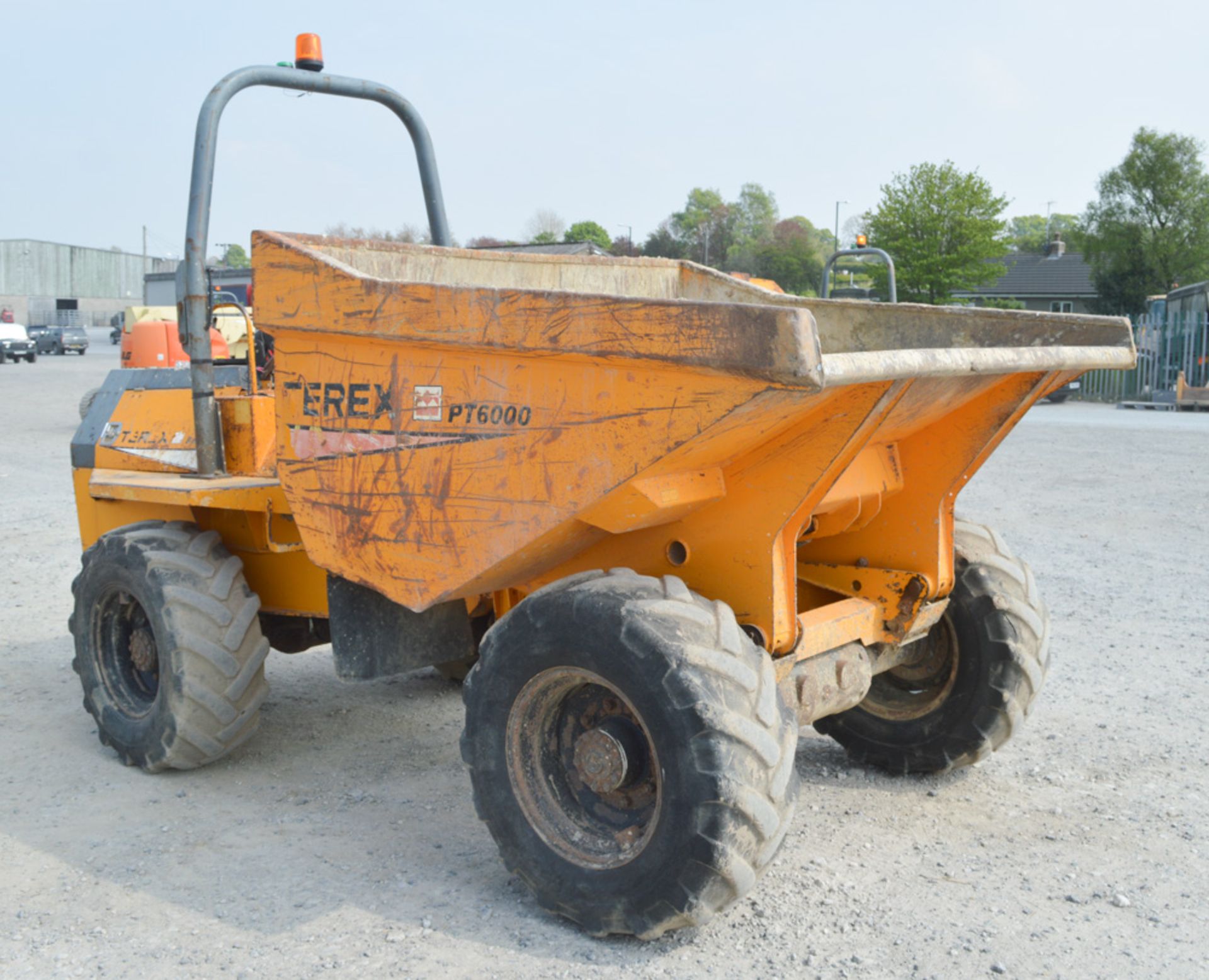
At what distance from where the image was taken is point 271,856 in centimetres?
384

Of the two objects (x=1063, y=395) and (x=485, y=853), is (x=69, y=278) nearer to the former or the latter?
(x=1063, y=395)

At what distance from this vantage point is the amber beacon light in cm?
462

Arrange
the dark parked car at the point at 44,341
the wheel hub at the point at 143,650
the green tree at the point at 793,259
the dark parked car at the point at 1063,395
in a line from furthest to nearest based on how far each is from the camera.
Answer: the dark parked car at the point at 44,341 < the green tree at the point at 793,259 < the dark parked car at the point at 1063,395 < the wheel hub at the point at 143,650

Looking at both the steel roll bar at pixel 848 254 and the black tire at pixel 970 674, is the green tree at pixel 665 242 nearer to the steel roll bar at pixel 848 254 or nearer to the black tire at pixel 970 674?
the steel roll bar at pixel 848 254

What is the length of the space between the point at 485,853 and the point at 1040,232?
406 feet

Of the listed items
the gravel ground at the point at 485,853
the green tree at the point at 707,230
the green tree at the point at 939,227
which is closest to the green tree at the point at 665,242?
the green tree at the point at 707,230

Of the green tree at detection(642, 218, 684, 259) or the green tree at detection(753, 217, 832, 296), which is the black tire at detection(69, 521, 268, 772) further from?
the green tree at detection(642, 218, 684, 259)

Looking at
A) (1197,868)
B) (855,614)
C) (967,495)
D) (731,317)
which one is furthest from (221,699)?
(967,495)

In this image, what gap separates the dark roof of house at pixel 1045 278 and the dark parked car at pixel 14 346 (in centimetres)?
3912

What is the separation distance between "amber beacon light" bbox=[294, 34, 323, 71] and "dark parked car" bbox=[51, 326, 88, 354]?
44514mm

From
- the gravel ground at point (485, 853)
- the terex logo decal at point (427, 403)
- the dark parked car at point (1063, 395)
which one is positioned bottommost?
the gravel ground at point (485, 853)

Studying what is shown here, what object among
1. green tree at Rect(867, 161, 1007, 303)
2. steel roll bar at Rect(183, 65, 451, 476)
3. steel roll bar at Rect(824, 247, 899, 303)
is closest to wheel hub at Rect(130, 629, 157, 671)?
steel roll bar at Rect(183, 65, 451, 476)

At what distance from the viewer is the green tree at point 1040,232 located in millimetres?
47562

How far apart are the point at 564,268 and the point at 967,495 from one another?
24.5 feet
